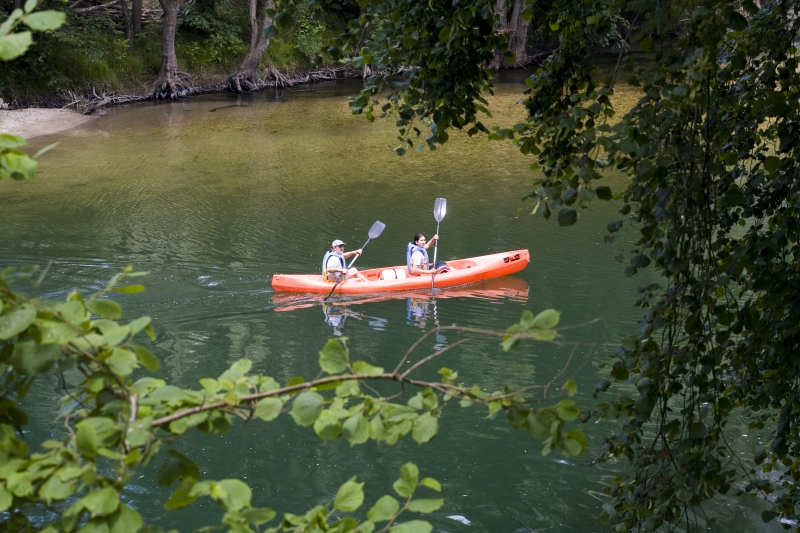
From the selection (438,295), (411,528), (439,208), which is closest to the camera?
(411,528)

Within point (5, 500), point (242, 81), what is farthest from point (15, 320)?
point (242, 81)

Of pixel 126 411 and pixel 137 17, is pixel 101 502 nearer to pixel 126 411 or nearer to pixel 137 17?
pixel 126 411

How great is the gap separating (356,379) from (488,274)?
8.79 m

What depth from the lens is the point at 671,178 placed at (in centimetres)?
278

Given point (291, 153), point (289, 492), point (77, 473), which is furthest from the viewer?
point (291, 153)

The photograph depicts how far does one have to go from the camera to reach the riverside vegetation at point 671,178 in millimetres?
2510

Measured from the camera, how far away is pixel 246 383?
181cm

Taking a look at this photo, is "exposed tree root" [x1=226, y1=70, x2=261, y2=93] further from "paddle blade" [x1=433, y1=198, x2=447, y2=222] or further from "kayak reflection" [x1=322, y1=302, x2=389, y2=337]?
"kayak reflection" [x1=322, y1=302, x2=389, y2=337]

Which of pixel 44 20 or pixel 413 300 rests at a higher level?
pixel 44 20

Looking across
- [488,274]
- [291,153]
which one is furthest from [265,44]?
[488,274]

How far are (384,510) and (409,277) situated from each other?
8637 millimetres

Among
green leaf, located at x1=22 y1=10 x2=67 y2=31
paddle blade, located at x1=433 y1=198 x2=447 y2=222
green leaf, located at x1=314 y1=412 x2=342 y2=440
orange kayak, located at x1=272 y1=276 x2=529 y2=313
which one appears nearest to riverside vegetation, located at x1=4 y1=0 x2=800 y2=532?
green leaf, located at x1=314 y1=412 x2=342 y2=440

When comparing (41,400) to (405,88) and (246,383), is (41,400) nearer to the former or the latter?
(405,88)

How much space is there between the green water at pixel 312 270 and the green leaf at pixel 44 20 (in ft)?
3.09
